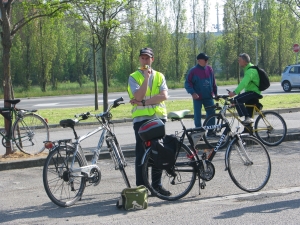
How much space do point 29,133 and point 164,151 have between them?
173 inches

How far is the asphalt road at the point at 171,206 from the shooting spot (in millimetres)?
6594

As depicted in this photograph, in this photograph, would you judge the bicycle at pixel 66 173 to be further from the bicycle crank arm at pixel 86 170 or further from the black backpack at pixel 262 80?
the black backpack at pixel 262 80

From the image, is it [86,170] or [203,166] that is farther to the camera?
[203,166]

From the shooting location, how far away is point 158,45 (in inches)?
2432

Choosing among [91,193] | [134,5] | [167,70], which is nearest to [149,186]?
[91,193]

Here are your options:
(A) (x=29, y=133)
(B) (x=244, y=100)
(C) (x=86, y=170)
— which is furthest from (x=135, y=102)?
(B) (x=244, y=100)

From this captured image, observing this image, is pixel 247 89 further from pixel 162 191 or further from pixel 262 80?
pixel 162 191

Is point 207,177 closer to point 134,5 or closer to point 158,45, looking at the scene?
point 134,5

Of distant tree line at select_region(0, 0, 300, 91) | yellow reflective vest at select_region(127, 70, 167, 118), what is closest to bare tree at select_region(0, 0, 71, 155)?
yellow reflective vest at select_region(127, 70, 167, 118)

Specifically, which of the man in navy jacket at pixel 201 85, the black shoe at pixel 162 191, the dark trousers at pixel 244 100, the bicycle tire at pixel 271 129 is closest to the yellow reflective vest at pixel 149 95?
the black shoe at pixel 162 191

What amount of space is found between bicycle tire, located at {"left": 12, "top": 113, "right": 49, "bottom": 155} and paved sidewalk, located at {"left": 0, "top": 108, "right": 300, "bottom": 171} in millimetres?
366

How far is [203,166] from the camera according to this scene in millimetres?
7641

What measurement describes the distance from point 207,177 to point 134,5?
48.1 ft

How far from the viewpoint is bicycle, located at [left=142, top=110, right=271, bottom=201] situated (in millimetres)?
7543
